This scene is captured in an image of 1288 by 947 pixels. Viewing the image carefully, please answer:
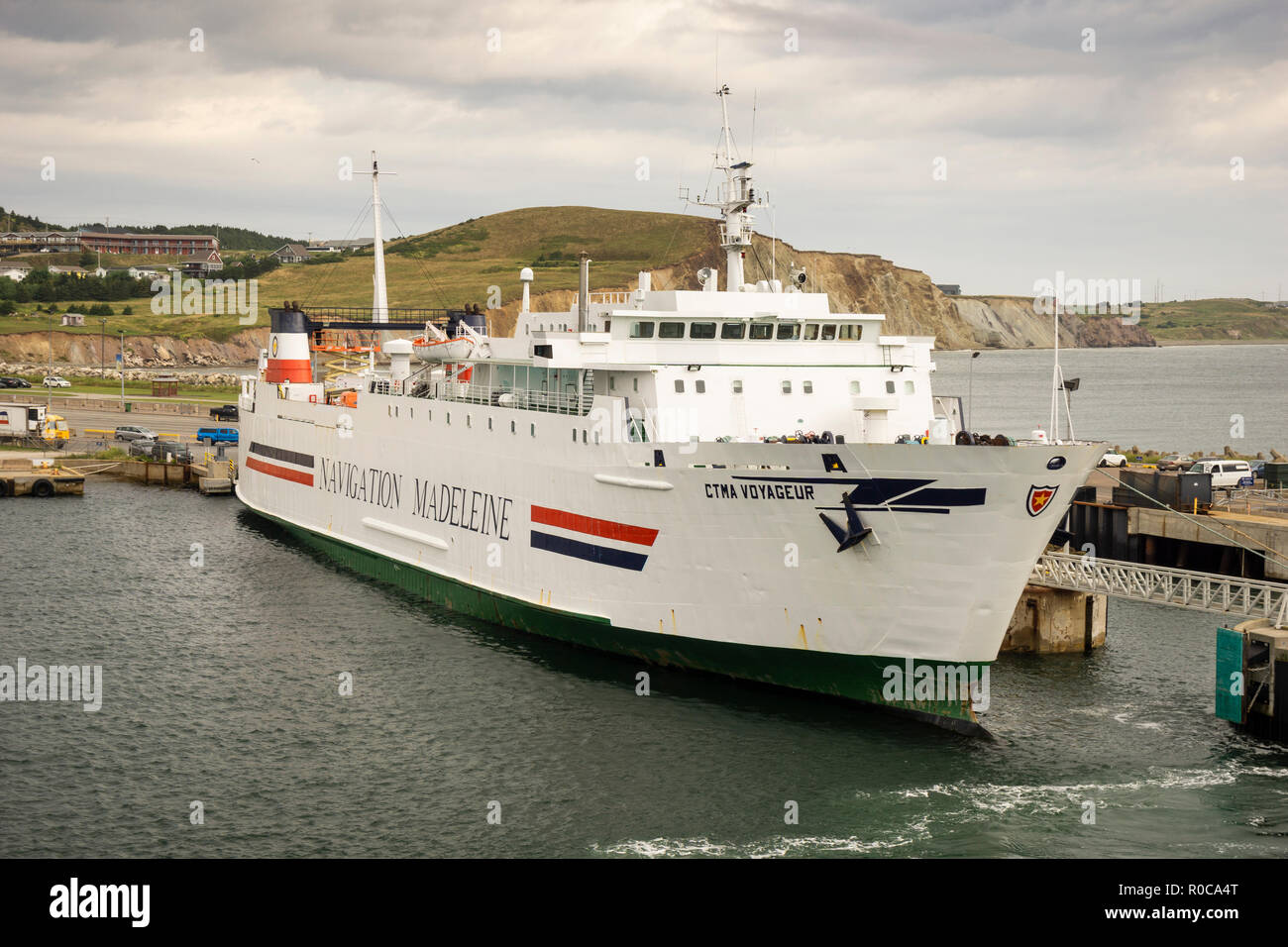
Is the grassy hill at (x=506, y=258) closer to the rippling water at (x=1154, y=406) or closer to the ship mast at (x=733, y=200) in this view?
the rippling water at (x=1154, y=406)

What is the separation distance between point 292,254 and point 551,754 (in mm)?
168454

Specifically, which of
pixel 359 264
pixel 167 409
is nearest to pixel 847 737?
pixel 167 409

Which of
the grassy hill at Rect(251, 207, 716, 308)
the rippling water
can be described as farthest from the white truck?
the grassy hill at Rect(251, 207, 716, 308)

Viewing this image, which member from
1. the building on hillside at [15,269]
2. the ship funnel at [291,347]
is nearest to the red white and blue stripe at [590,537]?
the ship funnel at [291,347]

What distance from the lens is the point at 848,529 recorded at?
21.1 meters

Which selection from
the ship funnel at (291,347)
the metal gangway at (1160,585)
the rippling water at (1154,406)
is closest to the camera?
the metal gangway at (1160,585)

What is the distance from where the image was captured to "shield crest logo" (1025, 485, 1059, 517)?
66.3 ft

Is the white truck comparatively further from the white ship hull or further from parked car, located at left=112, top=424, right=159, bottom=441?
the white ship hull

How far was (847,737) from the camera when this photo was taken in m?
21.5

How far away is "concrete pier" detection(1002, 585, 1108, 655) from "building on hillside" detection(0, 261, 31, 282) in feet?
501
